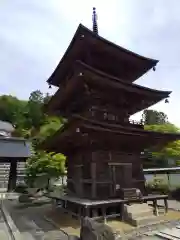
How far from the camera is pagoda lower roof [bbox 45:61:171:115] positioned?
10797 mm

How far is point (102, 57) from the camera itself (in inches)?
508

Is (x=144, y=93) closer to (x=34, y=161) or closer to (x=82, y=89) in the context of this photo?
(x=82, y=89)

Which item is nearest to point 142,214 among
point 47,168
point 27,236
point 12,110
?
point 27,236

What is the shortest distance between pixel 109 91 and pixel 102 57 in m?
2.27

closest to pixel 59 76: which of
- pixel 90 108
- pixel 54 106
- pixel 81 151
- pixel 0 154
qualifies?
pixel 54 106

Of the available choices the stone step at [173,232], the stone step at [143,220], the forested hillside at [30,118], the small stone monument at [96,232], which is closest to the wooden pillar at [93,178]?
the stone step at [143,220]

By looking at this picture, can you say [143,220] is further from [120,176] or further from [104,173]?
[104,173]

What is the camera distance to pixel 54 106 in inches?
581

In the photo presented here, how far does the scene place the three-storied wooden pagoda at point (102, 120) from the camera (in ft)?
35.9

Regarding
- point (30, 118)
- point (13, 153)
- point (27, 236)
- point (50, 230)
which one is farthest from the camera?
point (30, 118)

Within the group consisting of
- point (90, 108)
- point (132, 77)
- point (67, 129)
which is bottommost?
point (67, 129)

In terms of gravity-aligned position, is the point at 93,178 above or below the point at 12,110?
below

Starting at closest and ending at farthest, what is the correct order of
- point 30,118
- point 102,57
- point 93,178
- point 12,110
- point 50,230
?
point 50,230 → point 93,178 → point 102,57 → point 30,118 → point 12,110

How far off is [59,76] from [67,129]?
18.3 feet
